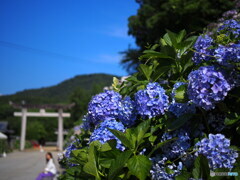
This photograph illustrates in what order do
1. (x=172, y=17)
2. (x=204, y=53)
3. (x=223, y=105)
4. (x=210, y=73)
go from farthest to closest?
(x=172, y=17) → (x=204, y=53) → (x=223, y=105) → (x=210, y=73)

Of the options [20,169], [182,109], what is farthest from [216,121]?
[20,169]

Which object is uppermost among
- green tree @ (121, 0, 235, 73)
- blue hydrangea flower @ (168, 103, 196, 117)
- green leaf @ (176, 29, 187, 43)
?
green tree @ (121, 0, 235, 73)

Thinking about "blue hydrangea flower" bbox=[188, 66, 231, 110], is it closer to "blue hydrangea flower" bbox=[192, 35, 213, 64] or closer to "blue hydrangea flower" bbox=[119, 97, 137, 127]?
"blue hydrangea flower" bbox=[192, 35, 213, 64]

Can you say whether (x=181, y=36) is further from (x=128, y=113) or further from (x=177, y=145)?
(x=177, y=145)

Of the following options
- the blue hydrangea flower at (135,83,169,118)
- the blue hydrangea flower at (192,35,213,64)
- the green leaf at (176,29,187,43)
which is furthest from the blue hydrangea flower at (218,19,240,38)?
the blue hydrangea flower at (135,83,169,118)

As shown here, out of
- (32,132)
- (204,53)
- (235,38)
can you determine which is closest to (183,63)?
(204,53)

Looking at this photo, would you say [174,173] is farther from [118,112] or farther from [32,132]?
[32,132]

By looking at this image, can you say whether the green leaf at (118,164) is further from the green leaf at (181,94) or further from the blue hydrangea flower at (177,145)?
the green leaf at (181,94)

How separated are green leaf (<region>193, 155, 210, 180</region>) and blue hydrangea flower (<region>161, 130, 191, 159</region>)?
0.46 ft

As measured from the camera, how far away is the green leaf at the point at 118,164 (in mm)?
1144

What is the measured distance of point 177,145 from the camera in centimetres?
126

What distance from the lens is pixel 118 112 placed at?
1.54 metres

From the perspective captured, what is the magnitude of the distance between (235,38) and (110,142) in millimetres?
799

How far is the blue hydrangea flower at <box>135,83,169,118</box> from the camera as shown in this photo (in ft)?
4.52
